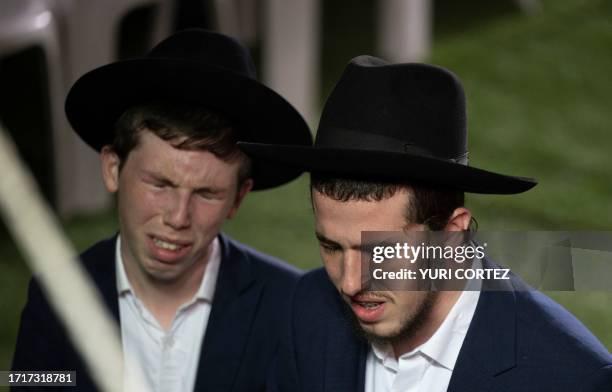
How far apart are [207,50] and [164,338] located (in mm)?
720

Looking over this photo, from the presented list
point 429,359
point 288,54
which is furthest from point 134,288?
point 288,54

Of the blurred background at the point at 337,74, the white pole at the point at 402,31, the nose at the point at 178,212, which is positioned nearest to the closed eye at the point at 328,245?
the nose at the point at 178,212

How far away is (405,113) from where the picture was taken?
7.57 ft

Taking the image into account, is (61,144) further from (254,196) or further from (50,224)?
(254,196)

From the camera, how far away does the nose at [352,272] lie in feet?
7.46

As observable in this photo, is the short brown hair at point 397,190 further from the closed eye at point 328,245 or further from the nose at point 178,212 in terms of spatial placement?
the nose at point 178,212

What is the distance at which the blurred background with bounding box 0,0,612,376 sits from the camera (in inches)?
223

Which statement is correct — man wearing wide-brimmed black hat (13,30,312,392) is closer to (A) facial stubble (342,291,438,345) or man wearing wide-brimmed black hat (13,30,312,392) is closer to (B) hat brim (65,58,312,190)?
(B) hat brim (65,58,312,190)

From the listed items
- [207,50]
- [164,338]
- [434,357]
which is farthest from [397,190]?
[164,338]

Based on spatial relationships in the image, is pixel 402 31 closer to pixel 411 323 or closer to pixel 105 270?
pixel 105 270

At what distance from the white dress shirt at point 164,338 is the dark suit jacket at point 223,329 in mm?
33

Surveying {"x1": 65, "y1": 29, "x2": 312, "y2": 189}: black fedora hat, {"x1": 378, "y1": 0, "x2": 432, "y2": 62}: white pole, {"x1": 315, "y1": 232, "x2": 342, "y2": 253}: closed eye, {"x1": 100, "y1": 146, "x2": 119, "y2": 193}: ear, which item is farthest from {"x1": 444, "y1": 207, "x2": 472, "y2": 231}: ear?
{"x1": 378, "y1": 0, "x2": 432, "y2": 62}: white pole

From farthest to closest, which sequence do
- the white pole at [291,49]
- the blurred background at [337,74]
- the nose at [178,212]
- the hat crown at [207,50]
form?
1. the white pole at [291,49]
2. the blurred background at [337,74]
3. the hat crown at [207,50]
4. the nose at [178,212]

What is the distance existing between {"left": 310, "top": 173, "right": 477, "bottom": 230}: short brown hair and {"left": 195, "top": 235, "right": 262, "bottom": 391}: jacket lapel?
67 cm
